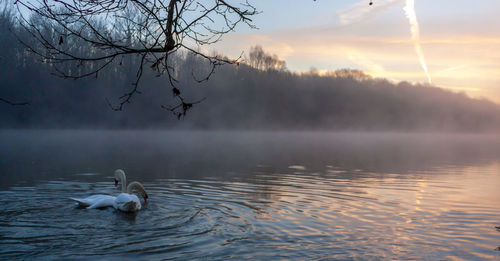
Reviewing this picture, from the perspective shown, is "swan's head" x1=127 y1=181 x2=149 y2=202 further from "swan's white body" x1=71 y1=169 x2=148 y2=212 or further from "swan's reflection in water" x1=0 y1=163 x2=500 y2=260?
"swan's white body" x1=71 y1=169 x2=148 y2=212

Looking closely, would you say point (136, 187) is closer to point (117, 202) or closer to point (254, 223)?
point (117, 202)

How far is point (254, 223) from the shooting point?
10586 millimetres

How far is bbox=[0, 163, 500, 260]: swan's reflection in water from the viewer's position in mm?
8398

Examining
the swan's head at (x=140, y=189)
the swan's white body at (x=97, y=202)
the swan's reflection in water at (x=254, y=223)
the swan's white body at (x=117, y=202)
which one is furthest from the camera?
the swan's head at (x=140, y=189)

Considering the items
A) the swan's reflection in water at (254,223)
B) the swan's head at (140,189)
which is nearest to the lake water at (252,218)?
the swan's reflection in water at (254,223)

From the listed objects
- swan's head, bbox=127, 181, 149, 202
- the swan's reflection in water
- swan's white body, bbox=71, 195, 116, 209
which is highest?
swan's head, bbox=127, 181, 149, 202

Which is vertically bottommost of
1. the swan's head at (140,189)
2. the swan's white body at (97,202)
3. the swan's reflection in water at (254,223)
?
the swan's reflection in water at (254,223)

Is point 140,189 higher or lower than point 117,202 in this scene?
higher

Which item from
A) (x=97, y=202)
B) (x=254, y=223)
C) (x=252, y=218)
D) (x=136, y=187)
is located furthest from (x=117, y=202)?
(x=254, y=223)

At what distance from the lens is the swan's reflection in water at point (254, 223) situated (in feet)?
27.6

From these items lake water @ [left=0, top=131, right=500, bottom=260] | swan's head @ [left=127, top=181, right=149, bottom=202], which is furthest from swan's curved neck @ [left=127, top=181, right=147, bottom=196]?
lake water @ [left=0, top=131, right=500, bottom=260]

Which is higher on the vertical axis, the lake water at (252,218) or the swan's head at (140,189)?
the swan's head at (140,189)

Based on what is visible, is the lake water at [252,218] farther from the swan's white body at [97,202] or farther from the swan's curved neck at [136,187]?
the swan's curved neck at [136,187]

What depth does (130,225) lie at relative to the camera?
1017 centimetres
